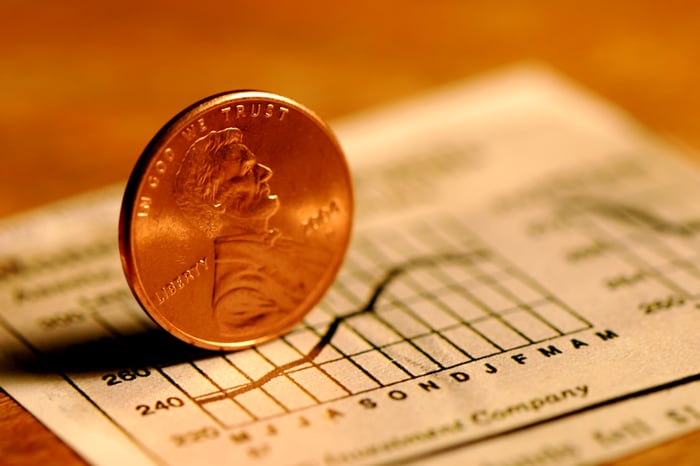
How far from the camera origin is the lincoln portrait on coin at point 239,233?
923mm

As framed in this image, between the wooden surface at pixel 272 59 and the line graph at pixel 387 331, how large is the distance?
1.40 ft

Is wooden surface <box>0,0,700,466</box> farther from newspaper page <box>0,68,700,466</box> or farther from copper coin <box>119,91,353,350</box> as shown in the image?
copper coin <box>119,91,353,350</box>

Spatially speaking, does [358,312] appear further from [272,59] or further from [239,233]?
[272,59]

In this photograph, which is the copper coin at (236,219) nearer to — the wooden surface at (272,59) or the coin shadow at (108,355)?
the coin shadow at (108,355)

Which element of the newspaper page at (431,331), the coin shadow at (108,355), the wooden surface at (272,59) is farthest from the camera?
the wooden surface at (272,59)

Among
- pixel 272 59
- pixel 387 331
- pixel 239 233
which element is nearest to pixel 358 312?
pixel 387 331

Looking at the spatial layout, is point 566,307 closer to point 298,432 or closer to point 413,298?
point 413,298

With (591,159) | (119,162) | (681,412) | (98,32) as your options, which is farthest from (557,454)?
(98,32)

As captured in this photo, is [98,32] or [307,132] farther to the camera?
[98,32]

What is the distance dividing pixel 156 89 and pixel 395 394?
815mm

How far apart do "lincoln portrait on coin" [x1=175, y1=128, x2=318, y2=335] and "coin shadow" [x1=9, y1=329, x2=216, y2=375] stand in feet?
0.21

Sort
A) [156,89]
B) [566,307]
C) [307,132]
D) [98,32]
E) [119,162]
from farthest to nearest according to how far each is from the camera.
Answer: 1. [98,32]
2. [156,89]
3. [119,162]
4. [566,307]
5. [307,132]

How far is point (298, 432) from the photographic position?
0.90 metres

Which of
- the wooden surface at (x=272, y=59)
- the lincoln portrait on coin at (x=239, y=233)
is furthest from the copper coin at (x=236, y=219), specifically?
the wooden surface at (x=272, y=59)
